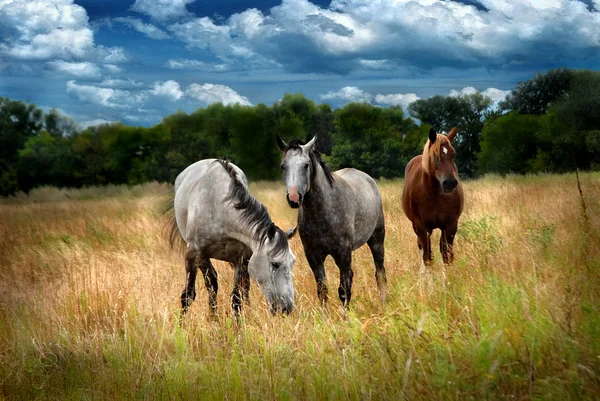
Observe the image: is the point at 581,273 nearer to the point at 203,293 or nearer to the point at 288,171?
the point at 288,171

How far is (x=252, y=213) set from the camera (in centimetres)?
536

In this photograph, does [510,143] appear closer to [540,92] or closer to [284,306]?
[540,92]

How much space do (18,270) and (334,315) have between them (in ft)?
23.0

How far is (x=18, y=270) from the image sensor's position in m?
9.80

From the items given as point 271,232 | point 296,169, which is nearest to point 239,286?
point 271,232

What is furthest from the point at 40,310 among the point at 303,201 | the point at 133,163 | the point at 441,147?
the point at 133,163

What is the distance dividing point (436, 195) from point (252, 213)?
2959mm

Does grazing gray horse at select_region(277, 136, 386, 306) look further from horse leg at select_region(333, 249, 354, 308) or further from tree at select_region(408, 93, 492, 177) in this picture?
tree at select_region(408, 93, 492, 177)

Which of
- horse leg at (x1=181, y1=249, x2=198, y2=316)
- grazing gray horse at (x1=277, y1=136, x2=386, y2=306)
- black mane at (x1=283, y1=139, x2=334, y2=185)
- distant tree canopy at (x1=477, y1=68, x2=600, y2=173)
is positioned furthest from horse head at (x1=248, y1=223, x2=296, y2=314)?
distant tree canopy at (x1=477, y1=68, x2=600, y2=173)

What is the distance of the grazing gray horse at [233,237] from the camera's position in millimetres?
4996

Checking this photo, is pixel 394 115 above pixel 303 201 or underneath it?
above

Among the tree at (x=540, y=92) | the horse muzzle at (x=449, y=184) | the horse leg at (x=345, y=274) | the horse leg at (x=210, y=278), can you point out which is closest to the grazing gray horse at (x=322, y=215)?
the horse leg at (x=345, y=274)

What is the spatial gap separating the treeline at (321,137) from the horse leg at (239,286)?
27.3 metres

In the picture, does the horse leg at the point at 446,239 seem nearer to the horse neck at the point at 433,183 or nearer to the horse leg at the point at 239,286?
the horse neck at the point at 433,183
